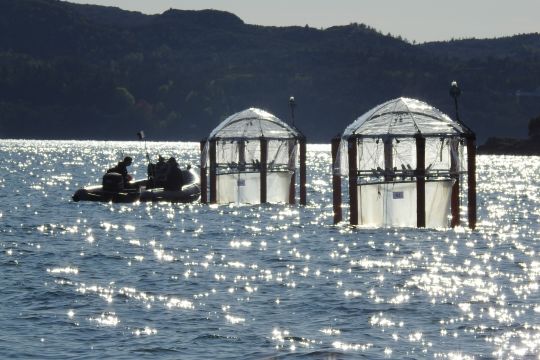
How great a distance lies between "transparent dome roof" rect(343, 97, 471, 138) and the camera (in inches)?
1761

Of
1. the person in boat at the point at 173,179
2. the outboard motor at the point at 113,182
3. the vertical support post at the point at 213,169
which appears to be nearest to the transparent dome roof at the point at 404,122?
the vertical support post at the point at 213,169

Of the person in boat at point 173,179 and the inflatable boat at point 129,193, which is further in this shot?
the person in boat at point 173,179

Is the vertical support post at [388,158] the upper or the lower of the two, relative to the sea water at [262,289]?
upper

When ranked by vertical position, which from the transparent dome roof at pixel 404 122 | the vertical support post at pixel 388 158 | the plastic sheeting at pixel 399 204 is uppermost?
the transparent dome roof at pixel 404 122

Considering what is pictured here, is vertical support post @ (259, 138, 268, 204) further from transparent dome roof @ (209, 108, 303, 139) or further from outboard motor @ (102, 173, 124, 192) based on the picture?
outboard motor @ (102, 173, 124, 192)

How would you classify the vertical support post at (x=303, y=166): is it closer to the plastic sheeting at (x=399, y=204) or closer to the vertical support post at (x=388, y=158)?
the vertical support post at (x=388, y=158)

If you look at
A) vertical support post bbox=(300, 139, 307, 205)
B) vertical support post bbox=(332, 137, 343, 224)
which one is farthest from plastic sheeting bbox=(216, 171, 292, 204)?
vertical support post bbox=(332, 137, 343, 224)

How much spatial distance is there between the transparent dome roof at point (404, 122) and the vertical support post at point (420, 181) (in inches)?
44.7

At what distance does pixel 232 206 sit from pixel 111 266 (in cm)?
2783

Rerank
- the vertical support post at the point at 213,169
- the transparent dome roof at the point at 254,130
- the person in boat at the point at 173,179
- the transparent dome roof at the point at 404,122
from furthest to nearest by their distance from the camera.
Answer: the transparent dome roof at the point at 254,130, the person in boat at the point at 173,179, the vertical support post at the point at 213,169, the transparent dome roof at the point at 404,122

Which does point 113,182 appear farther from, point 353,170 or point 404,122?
point 353,170

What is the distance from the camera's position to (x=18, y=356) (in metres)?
22.0

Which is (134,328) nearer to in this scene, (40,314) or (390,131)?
(40,314)

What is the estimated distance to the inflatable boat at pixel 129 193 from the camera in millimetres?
58906
